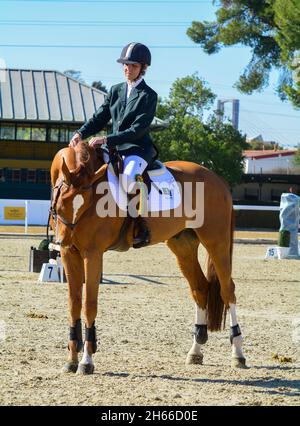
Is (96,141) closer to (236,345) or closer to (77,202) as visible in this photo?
(77,202)

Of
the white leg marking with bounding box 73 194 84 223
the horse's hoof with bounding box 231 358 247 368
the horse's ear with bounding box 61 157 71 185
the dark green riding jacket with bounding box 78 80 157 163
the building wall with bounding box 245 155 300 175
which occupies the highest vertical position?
the building wall with bounding box 245 155 300 175

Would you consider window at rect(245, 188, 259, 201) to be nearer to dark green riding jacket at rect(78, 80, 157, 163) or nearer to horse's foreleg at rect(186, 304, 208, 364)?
horse's foreleg at rect(186, 304, 208, 364)

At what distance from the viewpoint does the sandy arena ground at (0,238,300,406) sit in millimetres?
5887

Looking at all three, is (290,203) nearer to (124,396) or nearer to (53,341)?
(53,341)

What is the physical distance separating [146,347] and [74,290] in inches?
53.8

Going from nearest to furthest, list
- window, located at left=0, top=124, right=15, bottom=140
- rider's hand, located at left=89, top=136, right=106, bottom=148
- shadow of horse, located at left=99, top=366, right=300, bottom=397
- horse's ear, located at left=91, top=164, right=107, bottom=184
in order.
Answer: shadow of horse, located at left=99, top=366, right=300, bottom=397, horse's ear, located at left=91, top=164, right=107, bottom=184, rider's hand, located at left=89, top=136, right=106, bottom=148, window, located at left=0, top=124, right=15, bottom=140

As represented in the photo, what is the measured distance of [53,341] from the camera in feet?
26.2

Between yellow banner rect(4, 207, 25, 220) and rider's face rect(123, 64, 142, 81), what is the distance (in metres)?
22.3

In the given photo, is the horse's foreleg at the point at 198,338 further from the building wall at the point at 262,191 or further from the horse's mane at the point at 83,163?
the building wall at the point at 262,191

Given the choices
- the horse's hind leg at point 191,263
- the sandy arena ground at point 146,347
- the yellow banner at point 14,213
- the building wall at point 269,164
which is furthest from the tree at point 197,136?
the horse's hind leg at point 191,263

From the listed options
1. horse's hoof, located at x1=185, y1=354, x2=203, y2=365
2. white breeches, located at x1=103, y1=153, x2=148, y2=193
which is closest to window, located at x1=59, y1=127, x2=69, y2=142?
white breeches, located at x1=103, y1=153, x2=148, y2=193

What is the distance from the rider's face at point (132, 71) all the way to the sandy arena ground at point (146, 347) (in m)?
2.57

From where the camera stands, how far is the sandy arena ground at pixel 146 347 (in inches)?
232

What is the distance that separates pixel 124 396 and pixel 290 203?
13.9 m
